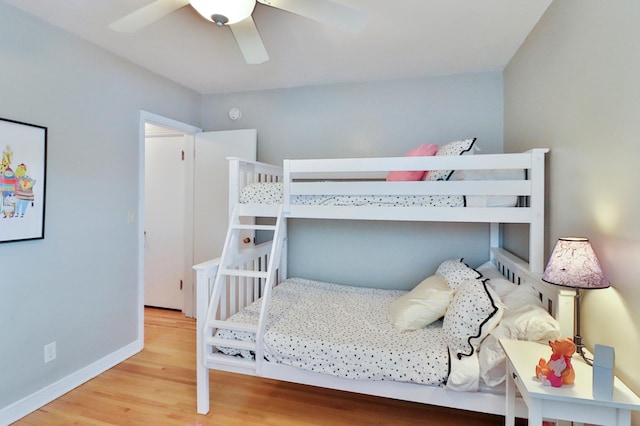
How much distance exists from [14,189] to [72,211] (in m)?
0.40

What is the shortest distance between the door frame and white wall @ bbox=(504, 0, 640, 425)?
298cm

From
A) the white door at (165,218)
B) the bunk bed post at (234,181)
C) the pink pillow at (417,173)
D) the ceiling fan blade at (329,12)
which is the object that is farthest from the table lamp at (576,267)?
the white door at (165,218)

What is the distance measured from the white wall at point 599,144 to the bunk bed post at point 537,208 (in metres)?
0.06

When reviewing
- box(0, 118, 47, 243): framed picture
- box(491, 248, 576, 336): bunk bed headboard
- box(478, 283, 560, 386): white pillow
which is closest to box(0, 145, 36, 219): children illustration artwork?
box(0, 118, 47, 243): framed picture

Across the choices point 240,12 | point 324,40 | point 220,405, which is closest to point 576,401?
point 220,405

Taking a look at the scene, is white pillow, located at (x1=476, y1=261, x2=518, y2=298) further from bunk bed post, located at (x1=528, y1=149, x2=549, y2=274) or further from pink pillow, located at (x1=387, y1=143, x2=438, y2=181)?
pink pillow, located at (x1=387, y1=143, x2=438, y2=181)

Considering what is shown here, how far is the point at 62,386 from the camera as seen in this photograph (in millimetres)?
2324

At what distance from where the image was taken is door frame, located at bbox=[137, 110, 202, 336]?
9.75 feet

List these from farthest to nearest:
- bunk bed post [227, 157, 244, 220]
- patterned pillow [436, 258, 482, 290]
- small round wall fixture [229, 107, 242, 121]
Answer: small round wall fixture [229, 107, 242, 121] < bunk bed post [227, 157, 244, 220] < patterned pillow [436, 258, 482, 290]

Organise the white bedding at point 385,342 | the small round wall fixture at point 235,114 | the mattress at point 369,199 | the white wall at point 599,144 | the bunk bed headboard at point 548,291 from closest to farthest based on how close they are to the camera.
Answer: the white wall at point 599,144, the bunk bed headboard at point 548,291, the white bedding at point 385,342, the mattress at point 369,199, the small round wall fixture at point 235,114

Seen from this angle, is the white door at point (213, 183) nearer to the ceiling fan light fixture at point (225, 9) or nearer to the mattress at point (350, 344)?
the mattress at point (350, 344)

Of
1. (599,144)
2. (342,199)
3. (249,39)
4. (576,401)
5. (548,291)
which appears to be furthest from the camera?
(342,199)

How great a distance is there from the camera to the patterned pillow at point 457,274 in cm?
227

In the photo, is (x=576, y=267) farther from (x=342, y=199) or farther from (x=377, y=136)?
(x=377, y=136)
